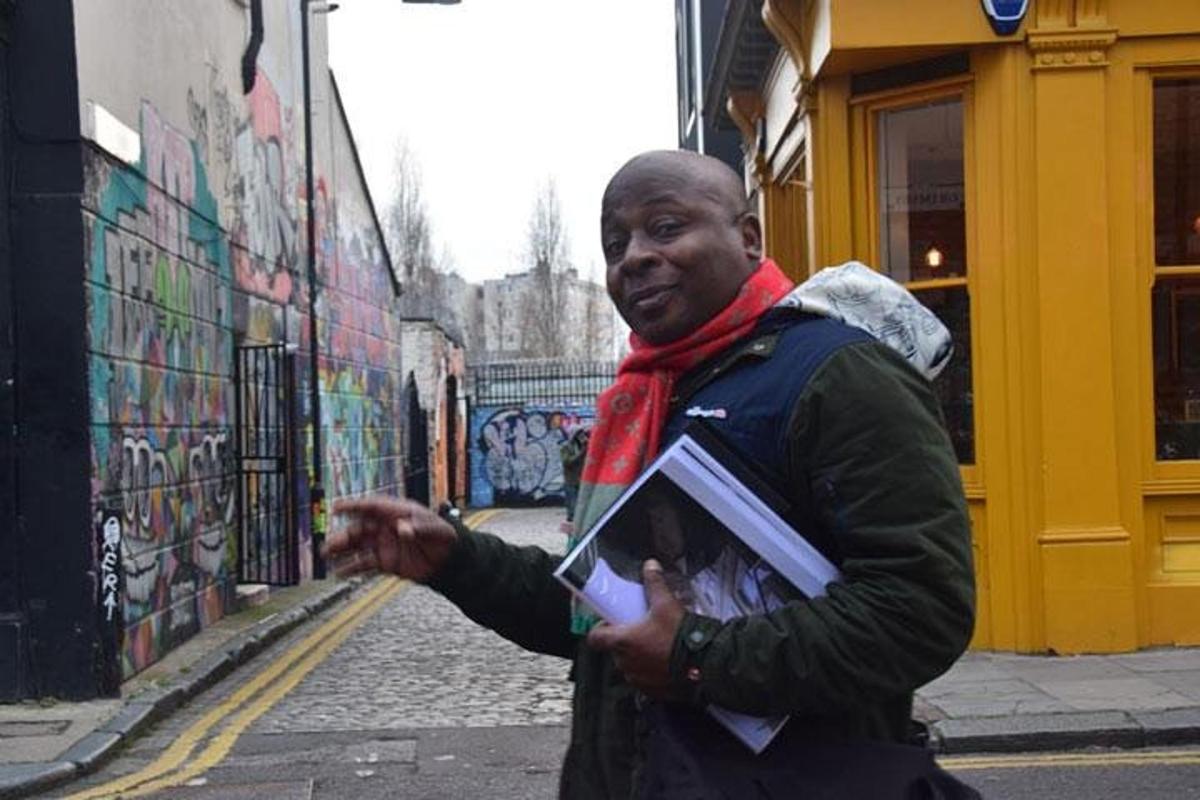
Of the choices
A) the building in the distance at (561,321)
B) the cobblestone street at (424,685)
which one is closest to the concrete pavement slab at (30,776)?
the cobblestone street at (424,685)

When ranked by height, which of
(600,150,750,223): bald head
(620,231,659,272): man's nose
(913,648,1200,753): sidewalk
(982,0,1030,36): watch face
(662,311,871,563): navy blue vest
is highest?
(982,0,1030,36): watch face

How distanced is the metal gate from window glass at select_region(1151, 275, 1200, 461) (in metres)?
7.79

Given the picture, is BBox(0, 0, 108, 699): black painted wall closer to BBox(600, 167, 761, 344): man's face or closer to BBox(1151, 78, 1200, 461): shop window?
BBox(1151, 78, 1200, 461): shop window

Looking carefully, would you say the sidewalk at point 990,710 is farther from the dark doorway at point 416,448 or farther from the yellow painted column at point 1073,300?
the dark doorway at point 416,448

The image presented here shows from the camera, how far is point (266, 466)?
1537 cm

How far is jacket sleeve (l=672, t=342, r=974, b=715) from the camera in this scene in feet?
6.00

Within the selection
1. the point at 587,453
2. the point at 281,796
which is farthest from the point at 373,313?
the point at 587,453

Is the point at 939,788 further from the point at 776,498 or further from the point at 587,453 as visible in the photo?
the point at 587,453

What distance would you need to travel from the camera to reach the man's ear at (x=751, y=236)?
2180mm

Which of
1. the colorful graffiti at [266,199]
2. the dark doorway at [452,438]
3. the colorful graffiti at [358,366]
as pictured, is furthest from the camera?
the dark doorway at [452,438]

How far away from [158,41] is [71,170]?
2880 millimetres

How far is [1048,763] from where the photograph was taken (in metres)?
7.09

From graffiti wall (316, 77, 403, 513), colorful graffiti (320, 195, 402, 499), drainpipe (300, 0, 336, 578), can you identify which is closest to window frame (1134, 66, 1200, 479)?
drainpipe (300, 0, 336, 578)

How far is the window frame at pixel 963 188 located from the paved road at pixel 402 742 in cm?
323
